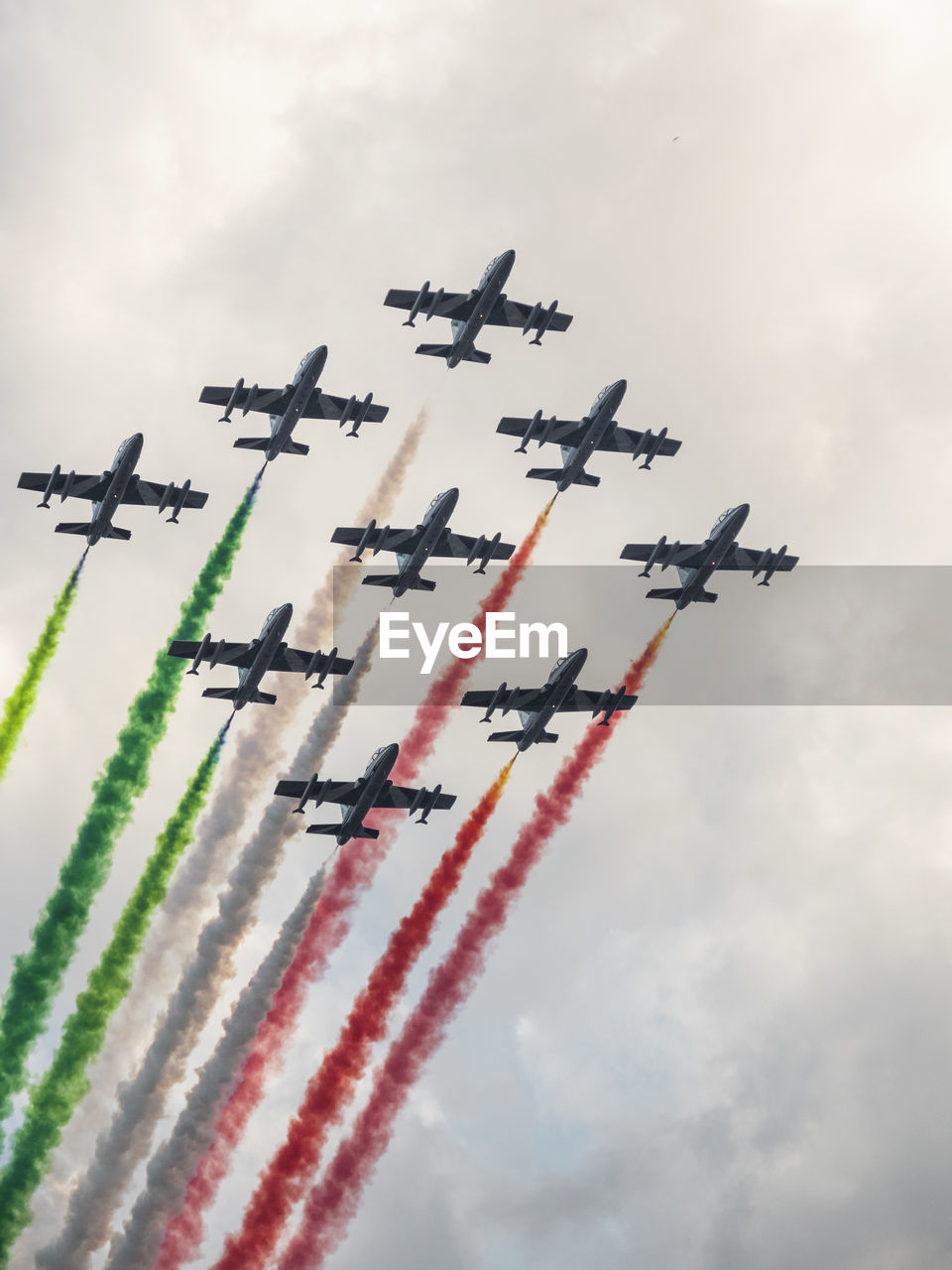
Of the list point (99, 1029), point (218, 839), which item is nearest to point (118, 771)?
point (218, 839)

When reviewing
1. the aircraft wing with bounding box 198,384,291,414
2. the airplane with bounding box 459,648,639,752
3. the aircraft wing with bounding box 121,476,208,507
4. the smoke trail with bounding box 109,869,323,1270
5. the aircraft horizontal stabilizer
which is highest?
the aircraft wing with bounding box 198,384,291,414

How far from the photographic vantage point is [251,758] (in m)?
113

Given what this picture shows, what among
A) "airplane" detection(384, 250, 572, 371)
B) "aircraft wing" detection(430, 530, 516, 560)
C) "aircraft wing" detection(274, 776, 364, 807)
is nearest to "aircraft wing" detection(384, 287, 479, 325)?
"airplane" detection(384, 250, 572, 371)

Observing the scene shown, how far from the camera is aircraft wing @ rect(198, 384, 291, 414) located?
111 meters

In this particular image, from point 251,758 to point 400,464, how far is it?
23576mm

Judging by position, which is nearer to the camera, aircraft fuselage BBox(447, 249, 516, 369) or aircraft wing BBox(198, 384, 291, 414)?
aircraft fuselage BBox(447, 249, 516, 369)

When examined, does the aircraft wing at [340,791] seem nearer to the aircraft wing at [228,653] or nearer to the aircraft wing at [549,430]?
Result: the aircraft wing at [228,653]

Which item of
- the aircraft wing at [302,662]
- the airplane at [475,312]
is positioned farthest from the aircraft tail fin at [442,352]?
the aircraft wing at [302,662]

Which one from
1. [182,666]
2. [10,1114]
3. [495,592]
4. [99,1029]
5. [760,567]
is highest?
[760,567]

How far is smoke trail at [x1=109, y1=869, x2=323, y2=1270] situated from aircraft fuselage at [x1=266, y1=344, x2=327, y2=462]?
29571 mm

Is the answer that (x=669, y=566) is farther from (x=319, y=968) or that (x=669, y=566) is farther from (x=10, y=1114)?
(x=10, y=1114)

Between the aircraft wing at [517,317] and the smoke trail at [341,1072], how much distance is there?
1197 inches

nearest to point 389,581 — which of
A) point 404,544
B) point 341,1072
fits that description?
point 404,544

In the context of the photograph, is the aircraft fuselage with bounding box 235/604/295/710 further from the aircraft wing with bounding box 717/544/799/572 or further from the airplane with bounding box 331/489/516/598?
the aircraft wing with bounding box 717/544/799/572
